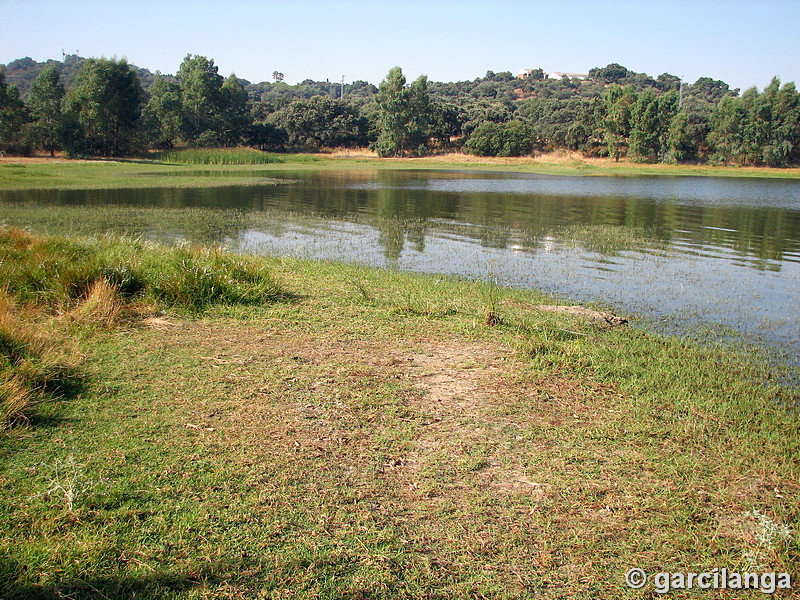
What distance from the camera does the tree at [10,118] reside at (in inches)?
1972

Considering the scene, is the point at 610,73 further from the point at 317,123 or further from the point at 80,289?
the point at 80,289

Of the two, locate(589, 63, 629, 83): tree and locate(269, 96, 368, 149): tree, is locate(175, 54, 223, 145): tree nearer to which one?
locate(269, 96, 368, 149): tree

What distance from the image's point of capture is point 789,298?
38.1ft

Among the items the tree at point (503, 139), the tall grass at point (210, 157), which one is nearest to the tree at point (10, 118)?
→ the tall grass at point (210, 157)

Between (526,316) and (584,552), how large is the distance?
17.9 ft

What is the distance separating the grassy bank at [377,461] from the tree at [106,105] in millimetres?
56400

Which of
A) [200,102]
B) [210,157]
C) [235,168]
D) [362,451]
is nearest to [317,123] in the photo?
[200,102]

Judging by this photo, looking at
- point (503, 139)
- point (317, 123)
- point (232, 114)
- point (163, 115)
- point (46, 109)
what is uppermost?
point (317, 123)

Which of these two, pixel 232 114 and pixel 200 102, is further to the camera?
pixel 232 114

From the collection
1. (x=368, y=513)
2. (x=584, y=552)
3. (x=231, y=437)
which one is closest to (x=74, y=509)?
(x=231, y=437)

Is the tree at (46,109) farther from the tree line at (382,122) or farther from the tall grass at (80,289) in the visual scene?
the tall grass at (80,289)

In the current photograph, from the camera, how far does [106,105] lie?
190ft

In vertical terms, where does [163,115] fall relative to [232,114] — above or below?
below

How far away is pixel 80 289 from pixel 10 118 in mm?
54238
